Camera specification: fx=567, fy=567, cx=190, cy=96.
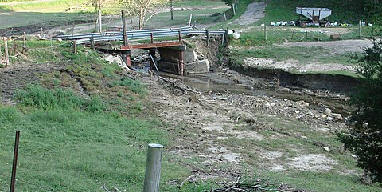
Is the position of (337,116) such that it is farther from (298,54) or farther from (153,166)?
(153,166)

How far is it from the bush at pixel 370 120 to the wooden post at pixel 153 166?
22.7 feet

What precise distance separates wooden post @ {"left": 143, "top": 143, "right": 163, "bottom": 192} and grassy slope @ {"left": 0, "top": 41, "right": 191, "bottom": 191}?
6.01 meters

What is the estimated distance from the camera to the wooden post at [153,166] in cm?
694

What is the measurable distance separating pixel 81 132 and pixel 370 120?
11187 millimetres

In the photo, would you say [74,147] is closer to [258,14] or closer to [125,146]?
[125,146]

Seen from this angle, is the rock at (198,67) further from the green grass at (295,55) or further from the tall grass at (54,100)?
the tall grass at (54,100)

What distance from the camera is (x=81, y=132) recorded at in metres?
20.5

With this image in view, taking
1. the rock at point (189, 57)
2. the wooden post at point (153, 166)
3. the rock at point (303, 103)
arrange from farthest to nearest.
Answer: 1. the rock at point (189, 57)
2. the rock at point (303, 103)
3. the wooden post at point (153, 166)

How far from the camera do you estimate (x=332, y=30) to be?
45.1m

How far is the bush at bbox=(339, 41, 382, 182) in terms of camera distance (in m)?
12.5

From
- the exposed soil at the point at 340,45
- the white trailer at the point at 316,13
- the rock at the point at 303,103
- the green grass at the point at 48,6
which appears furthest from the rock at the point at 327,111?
the green grass at the point at 48,6

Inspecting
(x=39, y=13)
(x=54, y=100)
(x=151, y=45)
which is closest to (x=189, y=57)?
(x=151, y=45)

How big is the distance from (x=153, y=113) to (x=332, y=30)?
2424 cm

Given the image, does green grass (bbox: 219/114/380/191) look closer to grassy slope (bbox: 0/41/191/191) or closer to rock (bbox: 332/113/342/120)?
rock (bbox: 332/113/342/120)
